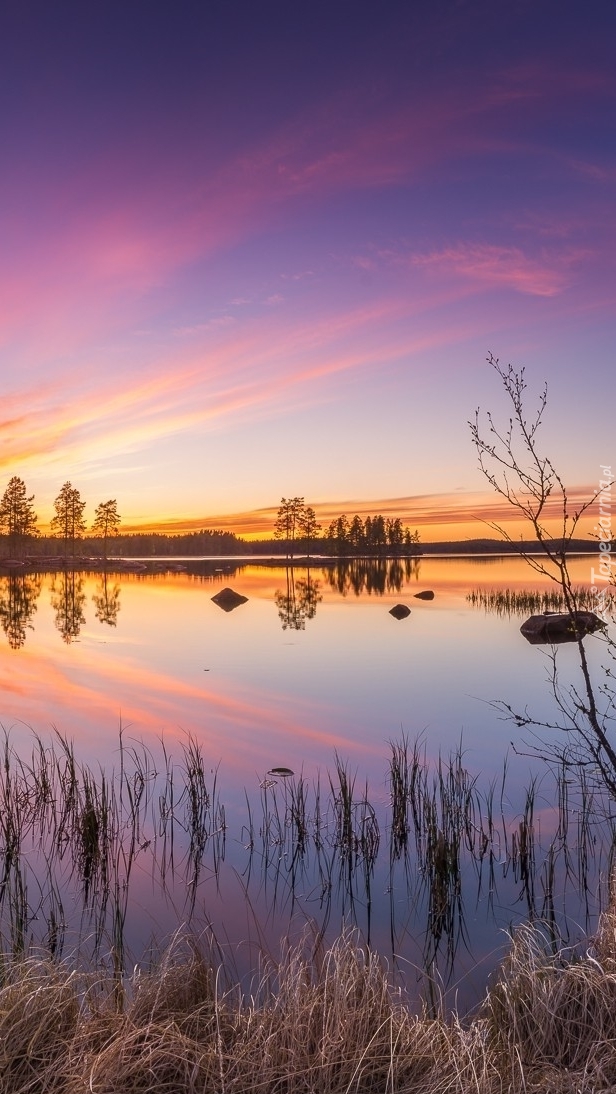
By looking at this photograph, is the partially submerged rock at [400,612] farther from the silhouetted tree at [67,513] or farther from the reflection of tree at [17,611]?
the silhouetted tree at [67,513]

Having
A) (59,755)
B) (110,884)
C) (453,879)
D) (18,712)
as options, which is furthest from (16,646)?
(453,879)

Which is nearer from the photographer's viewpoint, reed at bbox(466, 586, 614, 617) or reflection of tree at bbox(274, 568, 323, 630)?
reflection of tree at bbox(274, 568, 323, 630)

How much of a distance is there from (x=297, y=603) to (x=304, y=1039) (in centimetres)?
4445

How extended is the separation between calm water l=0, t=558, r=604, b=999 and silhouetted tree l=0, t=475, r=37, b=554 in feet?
280

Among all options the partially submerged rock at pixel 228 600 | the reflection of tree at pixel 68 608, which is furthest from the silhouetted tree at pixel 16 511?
the partially submerged rock at pixel 228 600

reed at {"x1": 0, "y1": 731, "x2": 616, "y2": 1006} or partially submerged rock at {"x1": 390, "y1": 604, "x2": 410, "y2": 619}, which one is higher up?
reed at {"x1": 0, "y1": 731, "x2": 616, "y2": 1006}

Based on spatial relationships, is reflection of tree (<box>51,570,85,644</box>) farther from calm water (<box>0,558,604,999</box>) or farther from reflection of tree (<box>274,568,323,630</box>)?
reflection of tree (<box>274,568,323,630</box>)

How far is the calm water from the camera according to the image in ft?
24.6

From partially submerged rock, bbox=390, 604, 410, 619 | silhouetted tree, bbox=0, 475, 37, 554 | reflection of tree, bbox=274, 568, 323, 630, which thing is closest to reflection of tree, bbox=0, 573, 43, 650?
reflection of tree, bbox=274, 568, 323, 630

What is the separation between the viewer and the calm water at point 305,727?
7508 mm

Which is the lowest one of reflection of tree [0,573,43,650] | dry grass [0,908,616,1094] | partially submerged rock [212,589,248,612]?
partially submerged rock [212,589,248,612]

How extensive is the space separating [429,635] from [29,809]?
872 inches

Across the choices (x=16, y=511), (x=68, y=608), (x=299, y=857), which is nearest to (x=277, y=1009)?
(x=299, y=857)

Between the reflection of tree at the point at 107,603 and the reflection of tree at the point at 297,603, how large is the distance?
932 cm
